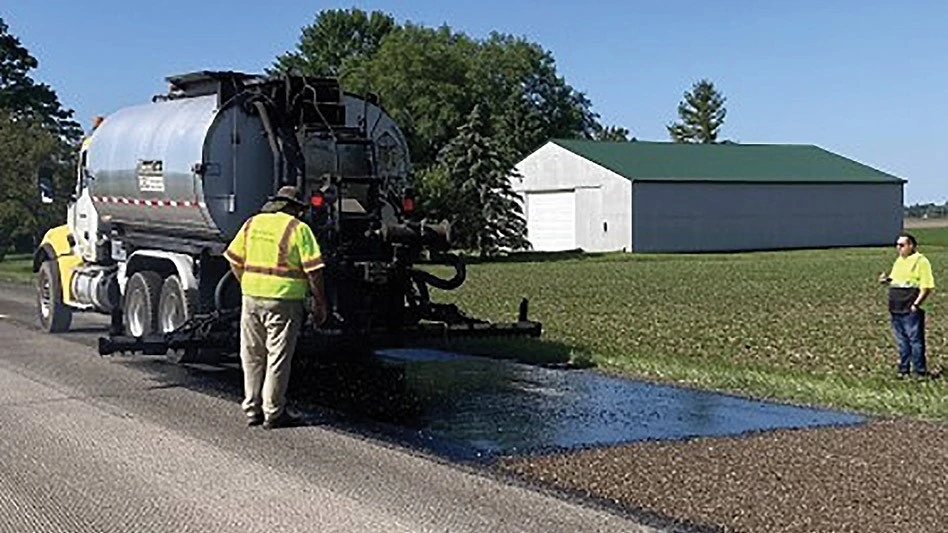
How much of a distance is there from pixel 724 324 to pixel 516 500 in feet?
46.3

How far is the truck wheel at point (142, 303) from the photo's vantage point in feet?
51.6

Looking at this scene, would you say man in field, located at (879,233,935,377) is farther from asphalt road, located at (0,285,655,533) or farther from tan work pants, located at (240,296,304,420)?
tan work pants, located at (240,296,304,420)

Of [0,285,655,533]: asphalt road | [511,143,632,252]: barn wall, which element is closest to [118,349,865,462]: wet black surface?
[0,285,655,533]: asphalt road

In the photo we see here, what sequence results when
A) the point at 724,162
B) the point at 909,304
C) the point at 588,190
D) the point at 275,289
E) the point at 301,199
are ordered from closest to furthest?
the point at 275,289 < the point at 301,199 < the point at 909,304 < the point at 588,190 < the point at 724,162

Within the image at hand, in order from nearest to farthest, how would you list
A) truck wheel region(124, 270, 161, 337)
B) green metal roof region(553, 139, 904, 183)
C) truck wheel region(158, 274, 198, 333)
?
truck wheel region(158, 274, 198, 333) → truck wheel region(124, 270, 161, 337) → green metal roof region(553, 139, 904, 183)

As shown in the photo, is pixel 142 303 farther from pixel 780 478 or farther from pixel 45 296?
pixel 780 478

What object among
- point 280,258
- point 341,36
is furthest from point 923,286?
point 341,36

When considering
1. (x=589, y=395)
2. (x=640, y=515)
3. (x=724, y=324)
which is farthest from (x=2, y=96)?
(x=640, y=515)

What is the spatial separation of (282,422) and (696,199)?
211 feet

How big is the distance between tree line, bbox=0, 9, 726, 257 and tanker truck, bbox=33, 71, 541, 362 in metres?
7.64

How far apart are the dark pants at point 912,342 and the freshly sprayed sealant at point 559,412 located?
2.70 metres

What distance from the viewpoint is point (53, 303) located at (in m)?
19.9

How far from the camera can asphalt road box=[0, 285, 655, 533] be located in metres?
7.59

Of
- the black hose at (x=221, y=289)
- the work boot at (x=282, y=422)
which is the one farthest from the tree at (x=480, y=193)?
the work boot at (x=282, y=422)
